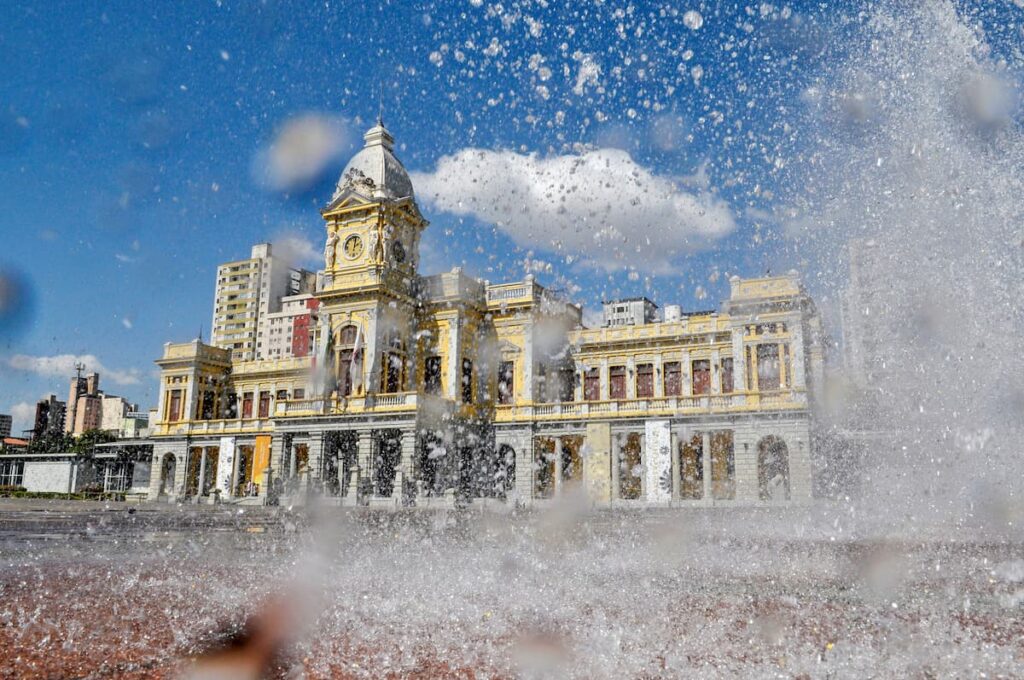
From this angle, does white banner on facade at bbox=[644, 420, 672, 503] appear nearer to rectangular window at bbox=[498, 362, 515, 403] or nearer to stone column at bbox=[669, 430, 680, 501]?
stone column at bbox=[669, 430, 680, 501]

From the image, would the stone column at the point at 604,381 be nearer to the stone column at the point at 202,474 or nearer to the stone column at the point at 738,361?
the stone column at the point at 738,361

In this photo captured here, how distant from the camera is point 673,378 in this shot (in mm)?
35000

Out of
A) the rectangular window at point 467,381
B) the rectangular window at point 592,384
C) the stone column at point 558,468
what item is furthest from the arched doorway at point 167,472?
the rectangular window at point 592,384

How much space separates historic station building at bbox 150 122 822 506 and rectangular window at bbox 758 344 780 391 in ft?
0.19

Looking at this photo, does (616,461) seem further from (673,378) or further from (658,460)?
(673,378)

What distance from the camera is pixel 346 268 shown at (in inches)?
1409

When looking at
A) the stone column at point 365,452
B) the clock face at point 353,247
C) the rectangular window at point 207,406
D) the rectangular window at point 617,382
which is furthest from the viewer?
the rectangular window at point 207,406

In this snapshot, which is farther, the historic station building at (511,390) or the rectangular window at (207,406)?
the rectangular window at (207,406)

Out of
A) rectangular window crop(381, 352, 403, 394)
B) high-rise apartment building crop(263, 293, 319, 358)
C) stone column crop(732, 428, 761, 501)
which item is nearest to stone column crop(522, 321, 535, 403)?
rectangular window crop(381, 352, 403, 394)

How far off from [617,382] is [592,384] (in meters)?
1.29

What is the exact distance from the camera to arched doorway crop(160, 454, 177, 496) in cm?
4484

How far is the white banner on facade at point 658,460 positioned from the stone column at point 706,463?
4.42 feet

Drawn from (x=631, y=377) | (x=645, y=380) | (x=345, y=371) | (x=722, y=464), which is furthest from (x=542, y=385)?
(x=722, y=464)

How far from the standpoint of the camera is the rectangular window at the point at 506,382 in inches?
1431
